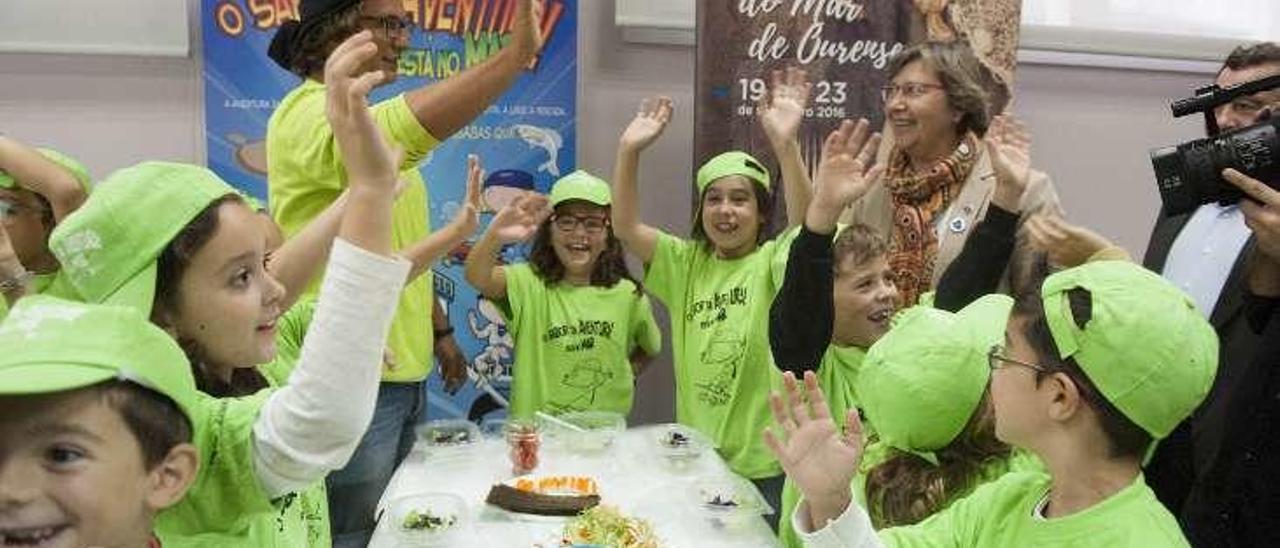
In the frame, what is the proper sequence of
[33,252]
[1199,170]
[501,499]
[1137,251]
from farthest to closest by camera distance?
1. [1137,251]
2. [33,252]
3. [501,499]
4. [1199,170]

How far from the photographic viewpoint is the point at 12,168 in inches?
78.5

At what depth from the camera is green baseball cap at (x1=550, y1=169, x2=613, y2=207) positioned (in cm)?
286

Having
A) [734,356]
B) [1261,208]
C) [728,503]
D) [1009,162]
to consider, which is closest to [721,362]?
[734,356]

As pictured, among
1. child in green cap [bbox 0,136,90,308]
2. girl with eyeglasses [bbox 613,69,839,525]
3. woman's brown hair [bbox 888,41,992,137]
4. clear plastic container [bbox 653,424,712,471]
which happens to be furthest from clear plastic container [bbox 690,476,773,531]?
child in green cap [bbox 0,136,90,308]

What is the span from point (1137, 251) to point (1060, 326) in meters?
3.39

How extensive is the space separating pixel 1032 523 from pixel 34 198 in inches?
79.9

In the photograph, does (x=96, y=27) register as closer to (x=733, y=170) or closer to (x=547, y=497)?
(x=733, y=170)

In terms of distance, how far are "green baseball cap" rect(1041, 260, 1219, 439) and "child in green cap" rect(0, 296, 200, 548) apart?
0.99m

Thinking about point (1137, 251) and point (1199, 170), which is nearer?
point (1199, 170)

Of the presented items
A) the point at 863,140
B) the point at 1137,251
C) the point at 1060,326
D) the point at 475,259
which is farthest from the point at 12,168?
the point at 1137,251

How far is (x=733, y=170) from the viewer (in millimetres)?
2672

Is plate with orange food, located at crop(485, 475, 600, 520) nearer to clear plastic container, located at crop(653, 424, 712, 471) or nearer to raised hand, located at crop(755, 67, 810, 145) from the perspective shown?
clear plastic container, located at crop(653, 424, 712, 471)

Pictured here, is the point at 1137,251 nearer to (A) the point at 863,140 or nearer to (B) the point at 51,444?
(A) the point at 863,140

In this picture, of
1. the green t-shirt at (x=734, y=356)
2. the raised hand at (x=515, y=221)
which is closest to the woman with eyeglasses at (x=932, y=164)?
the green t-shirt at (x=734, y=356)
